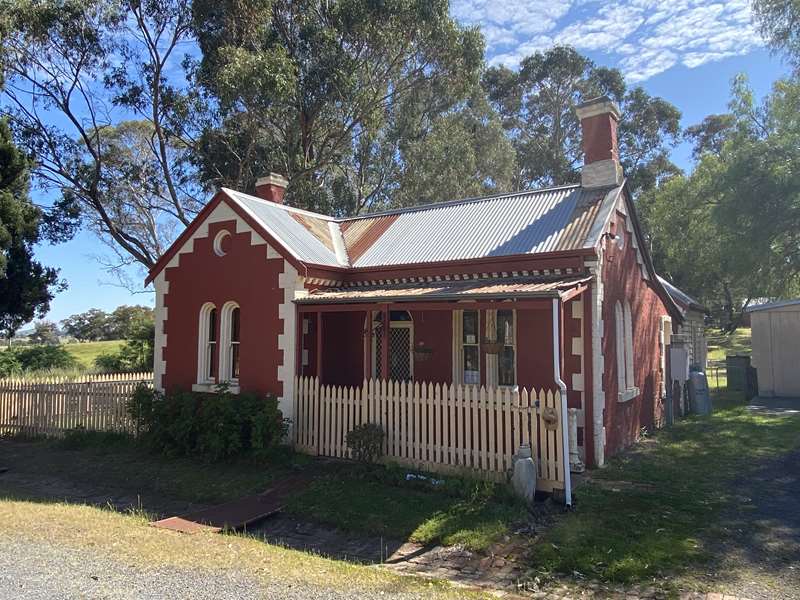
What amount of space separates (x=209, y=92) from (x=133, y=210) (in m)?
7.53

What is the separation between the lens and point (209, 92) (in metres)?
21.7

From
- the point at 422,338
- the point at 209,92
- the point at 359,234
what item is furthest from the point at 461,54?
the point at 422,338

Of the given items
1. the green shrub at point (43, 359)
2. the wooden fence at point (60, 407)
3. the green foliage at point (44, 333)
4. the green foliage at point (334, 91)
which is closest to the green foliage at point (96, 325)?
the green foliage at point (44, 333)

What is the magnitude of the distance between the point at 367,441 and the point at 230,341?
4.40 metres

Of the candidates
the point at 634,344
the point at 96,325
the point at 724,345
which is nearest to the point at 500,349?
the point at 634,344

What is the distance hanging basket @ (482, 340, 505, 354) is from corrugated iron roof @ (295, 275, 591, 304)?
117 centimetres

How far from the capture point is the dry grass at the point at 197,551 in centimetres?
537

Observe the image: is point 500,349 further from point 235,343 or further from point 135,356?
point 135,356

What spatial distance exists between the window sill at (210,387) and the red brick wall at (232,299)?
180mm

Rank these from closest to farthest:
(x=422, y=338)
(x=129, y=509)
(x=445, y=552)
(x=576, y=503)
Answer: (x=445, y=552)
(x=576, y=503)
(x=129, y=509)
(x=422, y=338)

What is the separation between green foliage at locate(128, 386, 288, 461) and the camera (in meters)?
10.1

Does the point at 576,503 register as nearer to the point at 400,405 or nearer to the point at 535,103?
the point at 400,405

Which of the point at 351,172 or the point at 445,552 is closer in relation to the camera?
the point at 445,552

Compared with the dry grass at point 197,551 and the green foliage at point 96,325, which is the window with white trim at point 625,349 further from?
the green foliage at point 96,325
